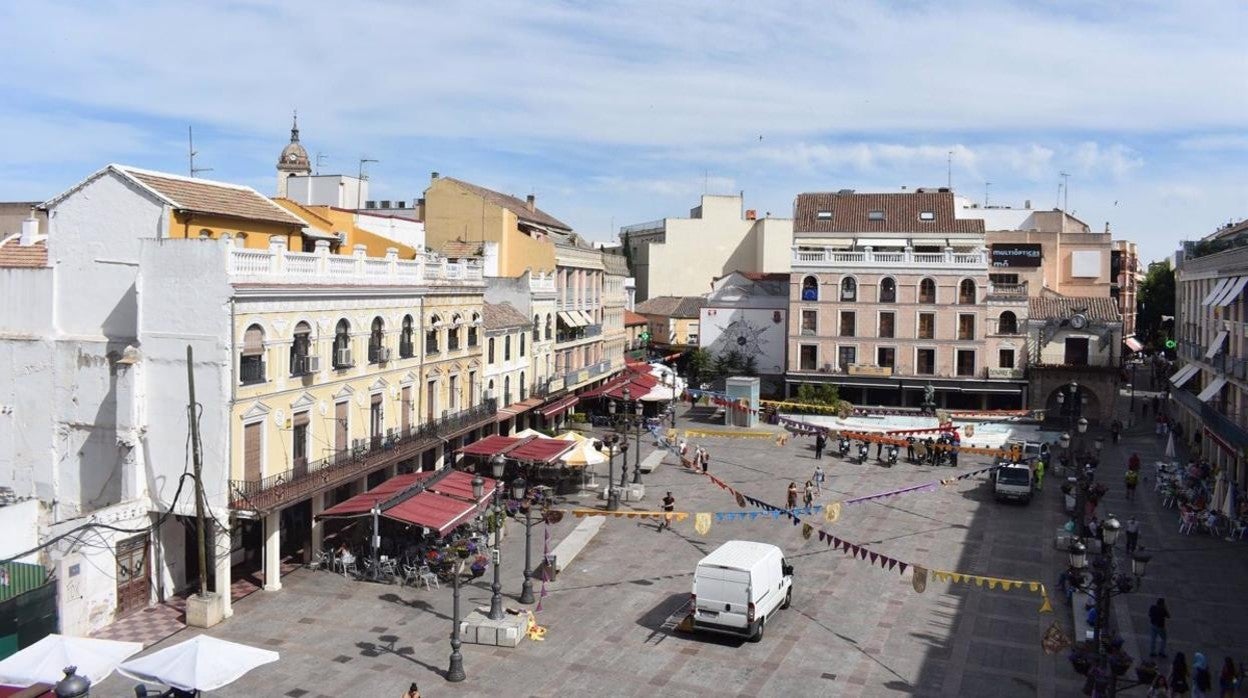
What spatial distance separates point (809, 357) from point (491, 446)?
2878cm

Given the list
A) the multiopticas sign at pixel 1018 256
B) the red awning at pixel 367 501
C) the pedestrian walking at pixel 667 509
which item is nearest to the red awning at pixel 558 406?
the pedestrian walking at pixel 667 509

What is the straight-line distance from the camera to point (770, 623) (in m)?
25.1

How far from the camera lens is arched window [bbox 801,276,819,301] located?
62.4 meters

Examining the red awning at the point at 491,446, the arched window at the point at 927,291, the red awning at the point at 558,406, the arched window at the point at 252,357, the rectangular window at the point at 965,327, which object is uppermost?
the arched window at the point at 927,291

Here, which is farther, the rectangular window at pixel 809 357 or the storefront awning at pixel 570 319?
the rectangular window at pixel 809 357

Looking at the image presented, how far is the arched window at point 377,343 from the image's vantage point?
107ft

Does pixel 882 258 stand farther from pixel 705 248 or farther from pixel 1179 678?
pixel 1179 678

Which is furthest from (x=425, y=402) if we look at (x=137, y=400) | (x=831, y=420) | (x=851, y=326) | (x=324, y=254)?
(x=851, y=326)

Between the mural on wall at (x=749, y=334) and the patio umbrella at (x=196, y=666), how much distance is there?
52.4 m

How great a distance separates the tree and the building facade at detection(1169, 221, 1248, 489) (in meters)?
45.2

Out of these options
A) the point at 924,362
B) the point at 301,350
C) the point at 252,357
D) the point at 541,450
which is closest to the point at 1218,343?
the point at 924,362

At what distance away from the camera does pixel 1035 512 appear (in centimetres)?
3784

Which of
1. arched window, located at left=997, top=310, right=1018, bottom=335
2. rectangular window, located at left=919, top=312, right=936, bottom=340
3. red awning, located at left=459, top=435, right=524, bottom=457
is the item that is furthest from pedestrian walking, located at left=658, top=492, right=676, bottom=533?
arched window, located at left=997, top=310, right=1018, bottom=335

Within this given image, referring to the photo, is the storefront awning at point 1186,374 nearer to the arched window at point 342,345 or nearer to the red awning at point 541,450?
the red awning at point 541,450
